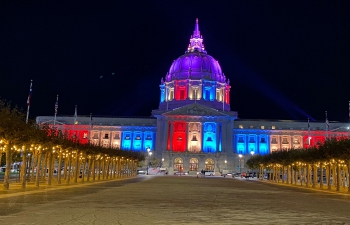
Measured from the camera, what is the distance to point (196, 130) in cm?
14825

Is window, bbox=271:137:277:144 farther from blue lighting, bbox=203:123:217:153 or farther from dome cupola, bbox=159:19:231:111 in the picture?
blue lighting, bbox=203:123:217:153

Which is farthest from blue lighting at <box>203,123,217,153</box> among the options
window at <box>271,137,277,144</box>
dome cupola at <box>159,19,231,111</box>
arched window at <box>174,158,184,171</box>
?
window at <box>271,137,277,144</box>

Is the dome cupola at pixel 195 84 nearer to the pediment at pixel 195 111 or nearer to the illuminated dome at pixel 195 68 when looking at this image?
the illuminated dome at pixel 195 68

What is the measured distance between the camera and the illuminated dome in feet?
551

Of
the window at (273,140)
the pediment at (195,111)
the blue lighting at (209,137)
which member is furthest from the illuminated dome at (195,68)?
the window at (273,140)

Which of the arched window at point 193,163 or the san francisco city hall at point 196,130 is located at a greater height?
the san francisco city hall at point 196,130

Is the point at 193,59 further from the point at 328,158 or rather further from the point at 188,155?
the point at 328,158

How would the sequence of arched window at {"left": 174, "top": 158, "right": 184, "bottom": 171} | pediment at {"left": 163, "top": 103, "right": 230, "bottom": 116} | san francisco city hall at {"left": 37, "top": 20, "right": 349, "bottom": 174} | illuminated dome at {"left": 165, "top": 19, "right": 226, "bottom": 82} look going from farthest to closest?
illuminated dome at {"left": 165, "top": 19, "right": 226, "bottom": 82}, pediment at {"left": 163, "top": 103, "right": 230, "bottom": 116}, san francisco city hall at {"left": 37, "top": 20, "right": 349, "bottom": 174}, arched window at {"left": 174, "top": 158, "right": 184, "bottom": 171}

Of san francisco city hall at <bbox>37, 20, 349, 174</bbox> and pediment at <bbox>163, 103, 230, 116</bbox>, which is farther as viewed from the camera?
pediment at <bbox>163, 103, 230, 116</bbox>

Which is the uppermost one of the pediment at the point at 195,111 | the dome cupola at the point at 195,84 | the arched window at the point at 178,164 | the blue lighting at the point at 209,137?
the dome cupola at the point at 195,84

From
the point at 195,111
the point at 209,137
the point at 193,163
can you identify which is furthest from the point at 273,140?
the point at 193,163

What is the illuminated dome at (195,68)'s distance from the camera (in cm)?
16788

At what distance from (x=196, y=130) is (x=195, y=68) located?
33.4 meters

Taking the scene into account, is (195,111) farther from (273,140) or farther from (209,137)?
(273,140)
